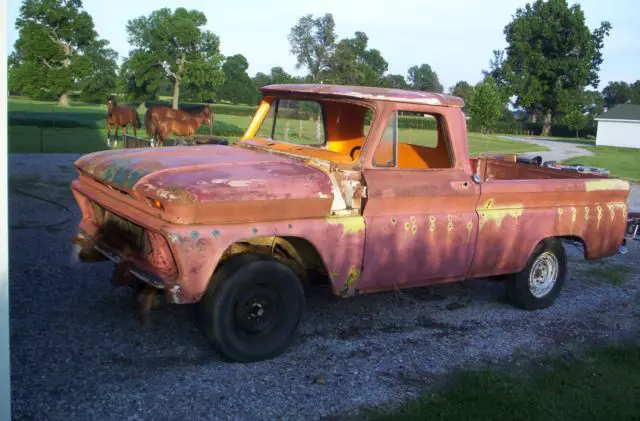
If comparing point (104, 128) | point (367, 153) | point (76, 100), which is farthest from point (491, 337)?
point (76, 100)

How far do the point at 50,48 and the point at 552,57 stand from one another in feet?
168

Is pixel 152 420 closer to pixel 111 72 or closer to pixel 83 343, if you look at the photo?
pixel 83 343

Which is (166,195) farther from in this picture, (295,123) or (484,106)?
(484,106)

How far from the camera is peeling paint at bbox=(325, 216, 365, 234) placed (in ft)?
15.8

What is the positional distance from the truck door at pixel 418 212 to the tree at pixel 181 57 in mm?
52786

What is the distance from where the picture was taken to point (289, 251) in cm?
500

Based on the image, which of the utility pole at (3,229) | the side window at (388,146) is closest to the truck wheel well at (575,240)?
the side window at (388,146)

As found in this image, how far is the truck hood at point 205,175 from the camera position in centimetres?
421

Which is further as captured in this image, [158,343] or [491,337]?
[491,337]

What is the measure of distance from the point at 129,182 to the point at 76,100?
6044cm

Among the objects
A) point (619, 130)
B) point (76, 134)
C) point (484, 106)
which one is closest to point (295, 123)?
point (76, 134)

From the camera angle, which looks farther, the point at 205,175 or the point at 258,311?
the point at 258,311

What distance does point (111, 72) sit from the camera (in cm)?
6475

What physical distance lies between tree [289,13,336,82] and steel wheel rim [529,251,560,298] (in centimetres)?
2646
